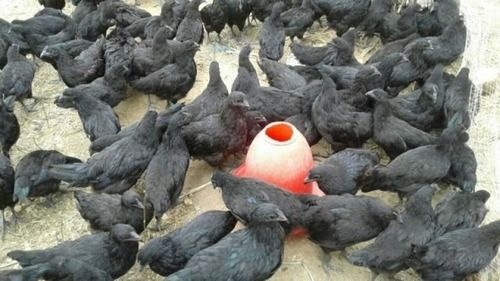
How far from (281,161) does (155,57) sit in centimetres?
266

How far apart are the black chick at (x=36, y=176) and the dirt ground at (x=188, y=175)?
323 millimetres

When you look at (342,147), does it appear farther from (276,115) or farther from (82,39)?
(82,39)

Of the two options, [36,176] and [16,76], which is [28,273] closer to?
[36,176]

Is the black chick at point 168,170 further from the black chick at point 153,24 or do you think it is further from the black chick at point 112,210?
the black chick at point 153,24

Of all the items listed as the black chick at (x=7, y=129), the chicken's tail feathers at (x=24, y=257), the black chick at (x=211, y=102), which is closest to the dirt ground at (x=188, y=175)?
the black chick at (x=7, y=129)

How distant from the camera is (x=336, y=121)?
280 inches

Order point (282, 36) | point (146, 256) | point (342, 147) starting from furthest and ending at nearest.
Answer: point (282, 36) → point (342, 147) → point (146, 256)

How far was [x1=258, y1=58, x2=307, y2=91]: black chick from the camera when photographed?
785 centimetres

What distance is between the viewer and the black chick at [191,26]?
887cm

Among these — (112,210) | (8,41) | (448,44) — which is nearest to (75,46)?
(8,41)

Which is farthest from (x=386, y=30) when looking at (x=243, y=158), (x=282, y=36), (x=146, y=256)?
(x=146, y=256)

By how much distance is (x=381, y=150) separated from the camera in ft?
25.0

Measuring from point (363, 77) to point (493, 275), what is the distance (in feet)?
8.80

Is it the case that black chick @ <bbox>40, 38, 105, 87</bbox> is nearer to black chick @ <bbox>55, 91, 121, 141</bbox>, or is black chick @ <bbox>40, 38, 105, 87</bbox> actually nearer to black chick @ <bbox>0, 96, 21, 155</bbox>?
black chick @ <bbox>55, 91, 121, 141</bbox>
